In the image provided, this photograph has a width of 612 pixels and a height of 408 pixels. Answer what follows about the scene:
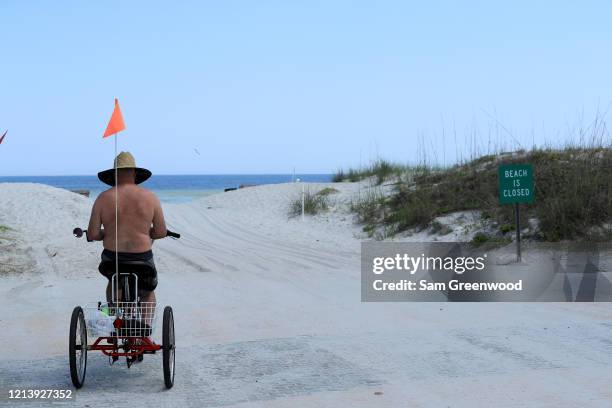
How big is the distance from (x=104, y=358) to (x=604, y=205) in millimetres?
11263

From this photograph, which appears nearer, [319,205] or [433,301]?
[433,301]

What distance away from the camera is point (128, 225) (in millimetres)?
6777

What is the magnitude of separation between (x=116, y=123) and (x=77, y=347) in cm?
171

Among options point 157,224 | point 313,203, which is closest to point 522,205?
point 313,203

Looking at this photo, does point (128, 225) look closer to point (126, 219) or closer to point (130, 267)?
point (126, 219)

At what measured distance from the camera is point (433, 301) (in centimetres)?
1086

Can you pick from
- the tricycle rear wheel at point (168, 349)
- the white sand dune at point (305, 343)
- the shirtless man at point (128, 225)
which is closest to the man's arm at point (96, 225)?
the shirtless man at point (128, 225)

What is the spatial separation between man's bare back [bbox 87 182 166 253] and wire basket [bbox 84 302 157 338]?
0.50 metres

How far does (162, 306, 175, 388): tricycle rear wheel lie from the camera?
20.6ft

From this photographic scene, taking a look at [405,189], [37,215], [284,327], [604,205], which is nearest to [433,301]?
[284,327]

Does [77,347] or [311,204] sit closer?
[77,347]

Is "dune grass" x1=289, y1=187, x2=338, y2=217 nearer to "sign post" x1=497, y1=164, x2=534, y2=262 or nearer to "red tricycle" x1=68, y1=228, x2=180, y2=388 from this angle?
"sign post" x1=497, y1=164, x2=534, y2=262

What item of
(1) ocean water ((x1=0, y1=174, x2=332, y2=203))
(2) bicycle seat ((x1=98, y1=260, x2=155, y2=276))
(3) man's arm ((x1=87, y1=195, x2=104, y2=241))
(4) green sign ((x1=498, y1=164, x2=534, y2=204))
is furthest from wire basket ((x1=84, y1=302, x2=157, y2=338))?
(1) ocean water ((x1=0, y1=174, x2=332, y2=203))

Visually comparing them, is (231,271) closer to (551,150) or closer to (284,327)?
(284,327)
